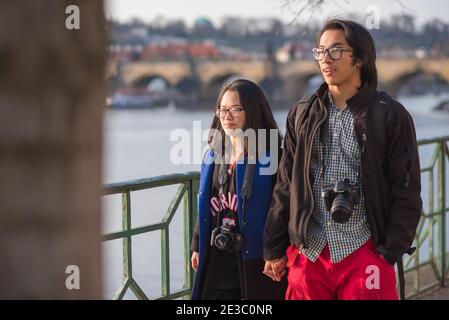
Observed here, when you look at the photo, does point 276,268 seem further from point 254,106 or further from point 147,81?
point 147,81

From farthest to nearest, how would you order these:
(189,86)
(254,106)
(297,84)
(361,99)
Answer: (189,86) < (297,84) < (254,106) < (361,99)

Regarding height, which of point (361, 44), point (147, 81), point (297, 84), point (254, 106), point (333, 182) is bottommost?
point (333, 182)

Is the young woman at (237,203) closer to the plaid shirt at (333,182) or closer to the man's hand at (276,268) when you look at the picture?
the man's hand at (276,268)

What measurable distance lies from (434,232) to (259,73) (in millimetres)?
51723

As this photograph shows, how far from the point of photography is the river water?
4027mm

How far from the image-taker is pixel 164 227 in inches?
160

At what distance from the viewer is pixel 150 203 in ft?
17.0

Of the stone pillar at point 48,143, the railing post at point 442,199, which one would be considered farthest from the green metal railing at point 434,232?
the stone pillar at point 48,143

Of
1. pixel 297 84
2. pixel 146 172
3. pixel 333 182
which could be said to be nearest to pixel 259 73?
pixel 297 84

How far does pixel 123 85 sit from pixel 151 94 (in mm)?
3354

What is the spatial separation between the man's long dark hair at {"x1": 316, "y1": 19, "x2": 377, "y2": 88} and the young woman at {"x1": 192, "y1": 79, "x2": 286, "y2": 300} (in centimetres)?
48
